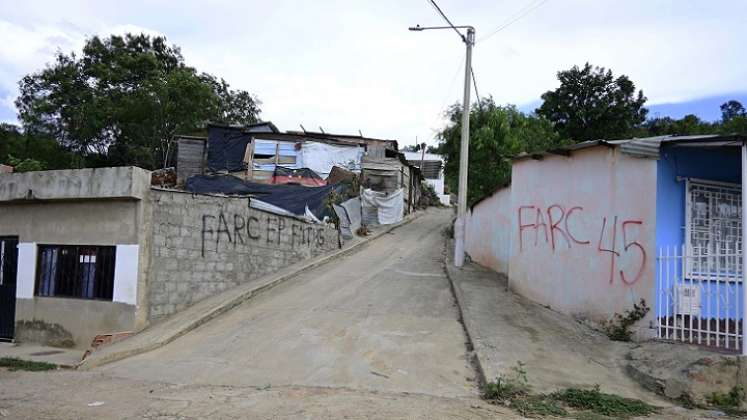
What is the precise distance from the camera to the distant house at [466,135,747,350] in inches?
322

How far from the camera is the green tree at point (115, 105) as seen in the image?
32688mm

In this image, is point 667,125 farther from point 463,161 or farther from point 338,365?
point 338,365

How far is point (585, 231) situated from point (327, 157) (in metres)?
19.8

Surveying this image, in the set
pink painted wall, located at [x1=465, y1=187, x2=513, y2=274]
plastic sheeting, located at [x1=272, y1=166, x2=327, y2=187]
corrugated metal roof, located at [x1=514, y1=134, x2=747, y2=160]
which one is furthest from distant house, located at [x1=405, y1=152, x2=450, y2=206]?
corrugated metal roof, located at [x1=514, y1=134, x2=747, y2=160]

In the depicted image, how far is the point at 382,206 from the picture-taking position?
2653 centimetres

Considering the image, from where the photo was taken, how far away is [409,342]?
9.17 metres

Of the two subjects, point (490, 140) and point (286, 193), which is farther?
point (490, 140)

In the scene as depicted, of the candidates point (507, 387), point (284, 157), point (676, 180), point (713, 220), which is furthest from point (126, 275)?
point (284, 157)

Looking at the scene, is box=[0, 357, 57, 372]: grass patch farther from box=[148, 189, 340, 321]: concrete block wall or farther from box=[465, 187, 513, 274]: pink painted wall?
box=[465, 187, 513, 274]: pink painted wall

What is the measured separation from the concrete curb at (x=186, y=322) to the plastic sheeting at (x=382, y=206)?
9.30 metres

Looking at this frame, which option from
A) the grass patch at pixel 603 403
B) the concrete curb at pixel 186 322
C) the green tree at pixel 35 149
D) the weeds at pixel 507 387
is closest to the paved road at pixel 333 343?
the concrete curb at pixel 186 322

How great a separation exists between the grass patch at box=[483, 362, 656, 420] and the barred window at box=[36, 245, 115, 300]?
7.72 m

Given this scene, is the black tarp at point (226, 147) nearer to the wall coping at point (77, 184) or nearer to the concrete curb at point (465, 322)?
the concrete curb at point (465, 322)

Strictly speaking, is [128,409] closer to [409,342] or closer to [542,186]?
[409,342]
